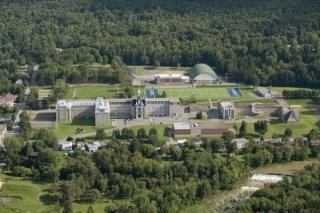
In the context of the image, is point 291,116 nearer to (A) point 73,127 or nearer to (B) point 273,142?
(B) point 273,142

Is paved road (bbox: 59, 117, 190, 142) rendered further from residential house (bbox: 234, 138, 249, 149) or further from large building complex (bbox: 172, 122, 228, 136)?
residential house (bbox: 234, 138, 249, 149)

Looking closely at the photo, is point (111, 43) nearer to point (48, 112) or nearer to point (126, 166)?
point (48, 112)

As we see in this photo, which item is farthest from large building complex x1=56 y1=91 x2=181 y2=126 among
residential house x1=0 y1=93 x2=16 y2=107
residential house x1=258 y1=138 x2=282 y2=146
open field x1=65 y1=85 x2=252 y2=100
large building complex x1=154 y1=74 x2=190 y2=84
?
large building complex x1=154 y1=74 x2=190 y2=84

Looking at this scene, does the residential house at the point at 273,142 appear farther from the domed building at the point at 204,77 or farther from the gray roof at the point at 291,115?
the domed building at the point at 204,77

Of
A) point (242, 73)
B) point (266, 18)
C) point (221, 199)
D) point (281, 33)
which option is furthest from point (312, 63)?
point (221, 199)

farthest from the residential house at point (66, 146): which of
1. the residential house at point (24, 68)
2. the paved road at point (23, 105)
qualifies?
the residential house at point (24, 68)

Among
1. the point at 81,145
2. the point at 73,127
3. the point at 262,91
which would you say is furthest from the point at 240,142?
the point at 262,91
